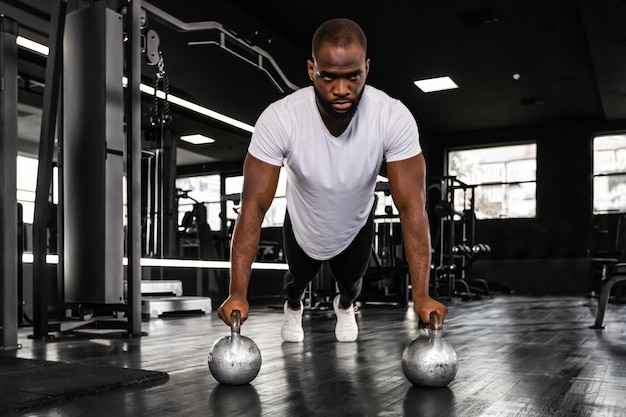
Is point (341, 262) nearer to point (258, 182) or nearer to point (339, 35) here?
point (258, 182)

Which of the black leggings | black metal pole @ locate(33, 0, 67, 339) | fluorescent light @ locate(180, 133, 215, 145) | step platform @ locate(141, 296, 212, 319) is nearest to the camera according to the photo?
the black leggings

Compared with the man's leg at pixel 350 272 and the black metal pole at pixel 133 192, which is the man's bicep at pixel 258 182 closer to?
the man's leg at pixel 350 272

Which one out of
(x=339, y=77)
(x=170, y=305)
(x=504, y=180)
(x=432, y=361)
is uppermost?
(x=504, y=180)

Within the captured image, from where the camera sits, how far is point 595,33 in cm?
577

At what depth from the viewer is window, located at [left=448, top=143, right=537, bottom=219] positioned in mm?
9445

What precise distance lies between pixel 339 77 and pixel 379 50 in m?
5.31

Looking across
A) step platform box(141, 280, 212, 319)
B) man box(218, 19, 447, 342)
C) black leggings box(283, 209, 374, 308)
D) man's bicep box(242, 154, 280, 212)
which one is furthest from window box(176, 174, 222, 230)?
man's bicep box(242, 154, 280, 212)

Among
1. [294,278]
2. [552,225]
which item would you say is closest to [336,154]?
[294,278]

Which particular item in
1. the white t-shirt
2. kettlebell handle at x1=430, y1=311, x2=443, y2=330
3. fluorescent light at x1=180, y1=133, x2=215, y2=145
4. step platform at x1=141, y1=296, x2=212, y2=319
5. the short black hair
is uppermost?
fluorescent light at x1=180, y1=133, x2=215, y2=145

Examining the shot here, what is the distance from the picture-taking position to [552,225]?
925cm

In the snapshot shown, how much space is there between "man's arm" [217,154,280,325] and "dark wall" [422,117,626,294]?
28.0ft

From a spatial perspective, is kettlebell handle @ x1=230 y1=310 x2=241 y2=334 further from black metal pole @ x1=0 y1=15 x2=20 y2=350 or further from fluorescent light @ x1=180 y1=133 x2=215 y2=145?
fluorescent light @ x1=180 y1=133 x2=215 y2=145

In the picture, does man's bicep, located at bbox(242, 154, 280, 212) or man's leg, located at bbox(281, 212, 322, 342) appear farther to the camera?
man's leg, located at bbox(281, 212, 322, 342)

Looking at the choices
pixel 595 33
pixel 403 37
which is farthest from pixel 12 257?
pixel 595 33
